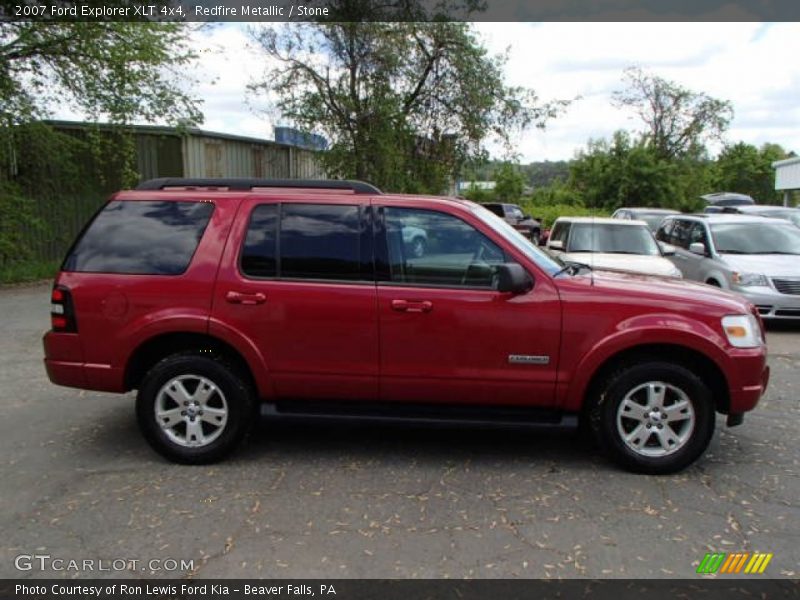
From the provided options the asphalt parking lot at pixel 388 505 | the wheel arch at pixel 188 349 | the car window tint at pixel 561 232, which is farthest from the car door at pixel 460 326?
the car window tint at pixel 561 232

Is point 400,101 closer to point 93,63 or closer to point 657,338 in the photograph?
point 93,63

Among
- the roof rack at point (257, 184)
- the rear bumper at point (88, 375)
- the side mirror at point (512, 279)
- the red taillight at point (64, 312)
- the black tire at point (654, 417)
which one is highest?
the roof rack at point (257, 184)

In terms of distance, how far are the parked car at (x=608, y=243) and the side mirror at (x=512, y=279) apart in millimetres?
5795

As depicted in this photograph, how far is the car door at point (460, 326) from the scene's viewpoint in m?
4.40

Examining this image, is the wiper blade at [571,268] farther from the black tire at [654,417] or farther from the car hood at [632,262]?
the car hood at [632,262]

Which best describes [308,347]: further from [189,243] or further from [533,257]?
[533,257]

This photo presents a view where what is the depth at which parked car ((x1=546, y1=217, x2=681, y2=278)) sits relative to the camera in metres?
10.2

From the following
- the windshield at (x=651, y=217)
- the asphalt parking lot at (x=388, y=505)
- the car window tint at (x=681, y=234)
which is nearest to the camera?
the asphalt parking lot at (x=388, y=505)

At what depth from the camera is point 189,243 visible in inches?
184

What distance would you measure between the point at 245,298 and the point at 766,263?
8382 mm

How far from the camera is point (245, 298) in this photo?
453 cm

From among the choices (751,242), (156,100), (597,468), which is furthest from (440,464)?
(156,100)
